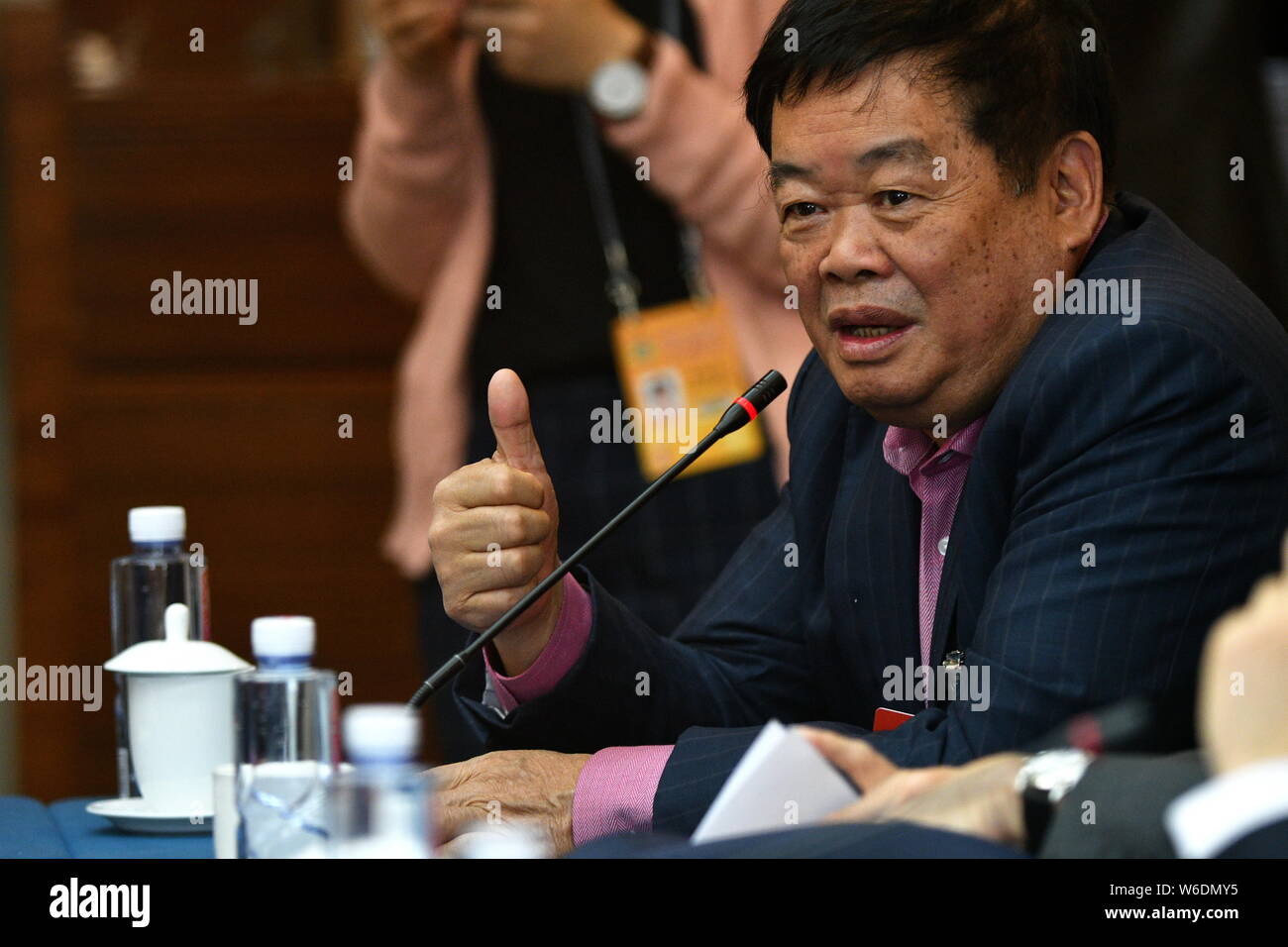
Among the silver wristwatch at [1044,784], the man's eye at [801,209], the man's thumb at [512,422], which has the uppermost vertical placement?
the man's eye at [801,209]

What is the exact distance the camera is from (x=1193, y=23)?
245 cm

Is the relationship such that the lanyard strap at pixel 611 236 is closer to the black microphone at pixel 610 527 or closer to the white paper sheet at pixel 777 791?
the black microphone at pixel 610 527

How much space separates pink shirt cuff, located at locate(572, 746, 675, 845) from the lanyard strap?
1.07 m

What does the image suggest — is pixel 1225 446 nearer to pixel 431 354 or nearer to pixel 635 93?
pixel 635 93

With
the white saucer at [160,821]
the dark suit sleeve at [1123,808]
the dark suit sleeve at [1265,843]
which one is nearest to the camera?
the dark suit sleeve at [1265,843]

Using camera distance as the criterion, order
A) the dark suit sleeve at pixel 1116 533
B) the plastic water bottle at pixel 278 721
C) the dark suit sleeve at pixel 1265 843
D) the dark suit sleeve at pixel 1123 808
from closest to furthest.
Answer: the dark suit sleeve at pixel 1265 843
the dark suit sleeve at pixel 1123 808
the plastic water bottle at pixel 278 721
the dark suit sleeve at pixel 1116 533

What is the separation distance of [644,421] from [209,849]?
110cm

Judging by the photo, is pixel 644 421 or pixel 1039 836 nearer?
pixel 1039 836

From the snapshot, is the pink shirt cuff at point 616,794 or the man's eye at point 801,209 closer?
the pink shirt cuff at point 616,794

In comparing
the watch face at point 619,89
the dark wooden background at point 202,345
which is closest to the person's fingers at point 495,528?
the watch face at point 619,89

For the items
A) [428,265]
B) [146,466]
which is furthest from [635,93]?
[146,466]

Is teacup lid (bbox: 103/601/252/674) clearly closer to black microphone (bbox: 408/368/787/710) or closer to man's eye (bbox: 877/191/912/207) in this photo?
black microphone (bbox: 408/368/787/710)

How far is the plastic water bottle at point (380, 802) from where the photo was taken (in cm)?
78
